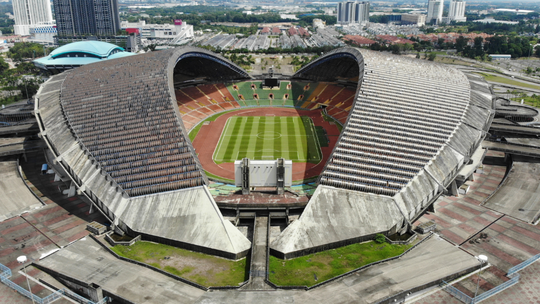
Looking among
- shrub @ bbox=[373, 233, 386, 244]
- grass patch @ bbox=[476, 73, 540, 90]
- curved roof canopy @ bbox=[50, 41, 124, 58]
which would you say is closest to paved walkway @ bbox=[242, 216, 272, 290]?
shrub @ bbox=[373, 233, 386, 244]

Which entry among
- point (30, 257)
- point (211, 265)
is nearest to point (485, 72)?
point (211, 265)

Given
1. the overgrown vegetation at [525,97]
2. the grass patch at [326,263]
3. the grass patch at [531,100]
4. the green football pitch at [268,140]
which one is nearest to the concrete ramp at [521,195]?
the grass patch at [326,263]

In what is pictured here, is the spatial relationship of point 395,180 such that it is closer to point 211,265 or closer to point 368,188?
point 368,188

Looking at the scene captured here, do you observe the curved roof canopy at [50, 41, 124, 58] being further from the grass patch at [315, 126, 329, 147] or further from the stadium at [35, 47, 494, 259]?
the grass patch at [315, 126, 329, 147]

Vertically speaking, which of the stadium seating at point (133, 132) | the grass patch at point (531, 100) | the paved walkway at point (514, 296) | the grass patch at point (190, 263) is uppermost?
the stadium seating at point (133, 132)

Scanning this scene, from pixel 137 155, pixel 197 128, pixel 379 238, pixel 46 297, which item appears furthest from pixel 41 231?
pixel 197 128

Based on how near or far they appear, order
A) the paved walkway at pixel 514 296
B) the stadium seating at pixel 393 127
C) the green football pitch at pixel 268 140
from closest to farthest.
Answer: the paved walkway at pixel 514 296 → the stadium seating at pixel 393 127 → the green football pitch at pixel 268 140

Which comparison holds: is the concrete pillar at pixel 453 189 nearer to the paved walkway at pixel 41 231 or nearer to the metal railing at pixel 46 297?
the metal railing at pixel 46 297

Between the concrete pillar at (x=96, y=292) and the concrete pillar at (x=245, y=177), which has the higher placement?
the concrete pillar at (x=245, y=177)
